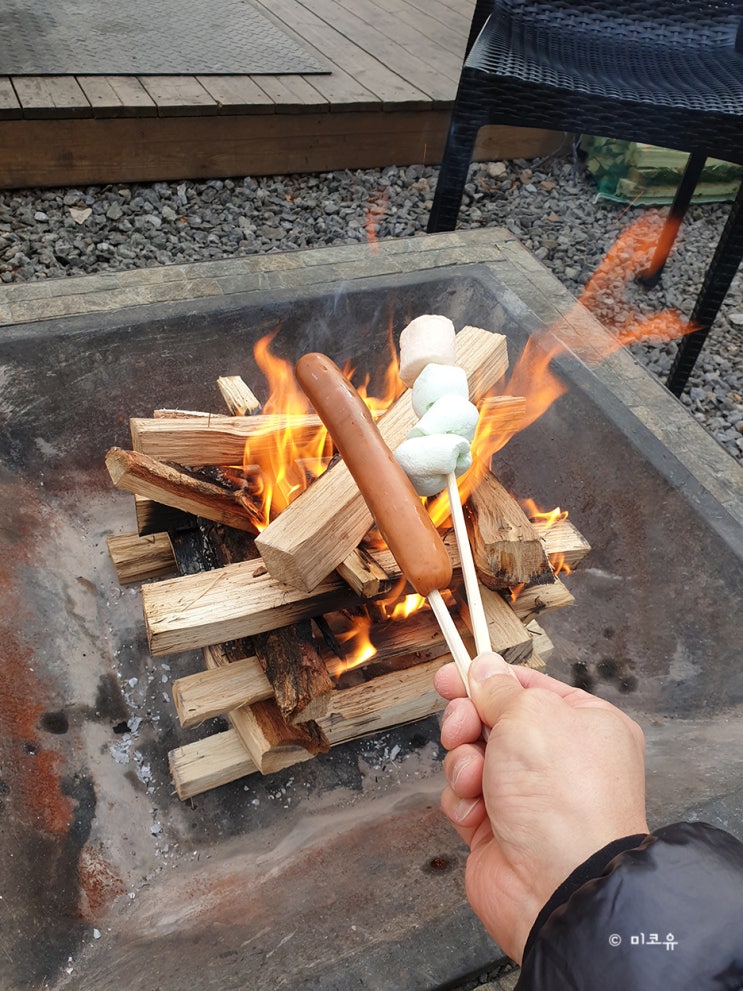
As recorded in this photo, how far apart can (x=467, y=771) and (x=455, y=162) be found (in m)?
2.51

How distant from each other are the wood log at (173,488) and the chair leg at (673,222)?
3.19m

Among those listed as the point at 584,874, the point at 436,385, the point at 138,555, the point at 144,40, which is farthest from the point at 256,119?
the point at 584,874

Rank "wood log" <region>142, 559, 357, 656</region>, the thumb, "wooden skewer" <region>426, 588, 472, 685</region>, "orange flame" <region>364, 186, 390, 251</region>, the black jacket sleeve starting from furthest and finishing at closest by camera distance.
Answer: "orange flame" <region>364, 186, 390, 251</region>, "wood log" <region>142, 559, 357, 656</region>, "wooden skewer" <region>426, 588, 472, 685</region>, the thumb, the black jacket sleeve

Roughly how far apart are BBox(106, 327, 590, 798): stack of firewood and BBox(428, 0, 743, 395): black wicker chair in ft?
4.73

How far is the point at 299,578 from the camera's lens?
146cm

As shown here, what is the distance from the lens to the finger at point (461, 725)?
1.13 metres

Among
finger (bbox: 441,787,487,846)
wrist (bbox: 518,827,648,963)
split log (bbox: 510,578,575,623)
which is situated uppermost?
wrist (bbox: 518,827,648,963)

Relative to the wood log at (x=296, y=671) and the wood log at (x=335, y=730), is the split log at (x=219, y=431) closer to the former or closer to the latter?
the wood log at (x=296, y=671)

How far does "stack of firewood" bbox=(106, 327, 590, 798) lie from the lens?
1.50 meters

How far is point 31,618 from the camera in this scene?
1.87 m

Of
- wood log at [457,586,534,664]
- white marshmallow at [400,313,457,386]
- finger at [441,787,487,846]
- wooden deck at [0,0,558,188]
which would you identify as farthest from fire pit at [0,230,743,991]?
wooden deck at [0,0,558,188]

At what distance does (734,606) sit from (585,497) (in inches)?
20.3

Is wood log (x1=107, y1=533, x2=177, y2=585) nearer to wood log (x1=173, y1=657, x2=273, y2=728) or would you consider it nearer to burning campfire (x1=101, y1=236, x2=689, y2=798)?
burning campfire (x1=101, y1=236, x2=689, y2=798)

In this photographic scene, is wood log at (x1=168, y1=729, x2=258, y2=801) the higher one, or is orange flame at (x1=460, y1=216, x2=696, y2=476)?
orange flame at (x1=460, y1=216, x2=696, y2=476)
